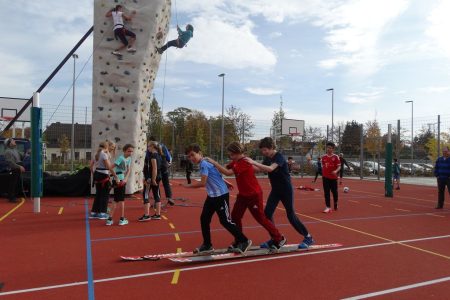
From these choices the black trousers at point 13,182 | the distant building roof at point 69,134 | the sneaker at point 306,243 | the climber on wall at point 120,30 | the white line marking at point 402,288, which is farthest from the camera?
the distant building roof at point 69,134

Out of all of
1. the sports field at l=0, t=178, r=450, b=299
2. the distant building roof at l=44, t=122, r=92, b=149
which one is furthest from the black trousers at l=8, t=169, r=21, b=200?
the distant building roof at l=44, t=122, r=92, b=149

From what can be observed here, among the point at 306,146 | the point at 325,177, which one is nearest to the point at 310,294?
the point at 325,177

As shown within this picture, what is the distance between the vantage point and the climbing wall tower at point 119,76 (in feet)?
46.0

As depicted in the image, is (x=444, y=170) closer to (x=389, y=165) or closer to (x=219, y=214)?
(x=389, y=165)

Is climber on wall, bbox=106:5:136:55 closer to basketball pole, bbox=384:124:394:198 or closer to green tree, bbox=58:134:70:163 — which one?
basketball pole, bbox=384:124:394:198

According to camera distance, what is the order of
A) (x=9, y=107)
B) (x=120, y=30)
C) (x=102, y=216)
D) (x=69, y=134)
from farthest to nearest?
(x=69, y=134) < (x=9, y=107) < (x=120, y=30) < (x=102, y=216)

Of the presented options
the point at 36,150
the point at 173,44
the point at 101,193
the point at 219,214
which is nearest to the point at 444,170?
the point at 219,214

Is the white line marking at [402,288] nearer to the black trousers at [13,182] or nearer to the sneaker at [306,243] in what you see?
the sneaker at [306,243]

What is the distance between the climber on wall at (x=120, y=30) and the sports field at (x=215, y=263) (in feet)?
21.4

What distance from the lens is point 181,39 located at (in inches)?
616

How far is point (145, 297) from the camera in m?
4.46

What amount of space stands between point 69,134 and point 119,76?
16.5 m

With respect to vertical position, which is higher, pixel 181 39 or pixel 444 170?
pixel 181 39

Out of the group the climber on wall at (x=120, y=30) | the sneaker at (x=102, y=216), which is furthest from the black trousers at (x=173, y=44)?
the sneaker at (x=102, y=216)
